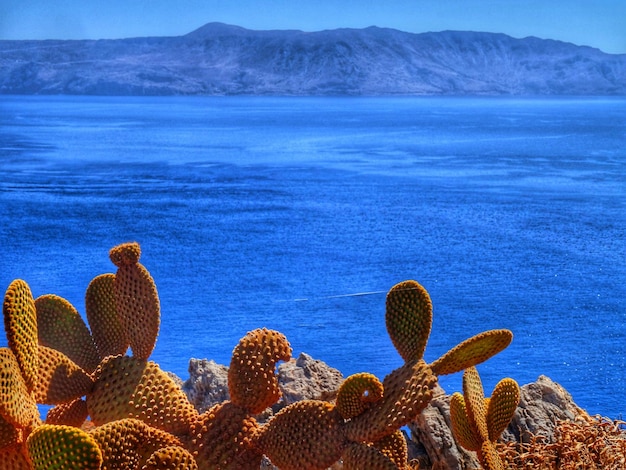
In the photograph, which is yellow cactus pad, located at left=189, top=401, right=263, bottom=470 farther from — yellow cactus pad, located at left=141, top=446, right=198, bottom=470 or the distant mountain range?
the distant mountain range

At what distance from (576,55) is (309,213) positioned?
1317 cm

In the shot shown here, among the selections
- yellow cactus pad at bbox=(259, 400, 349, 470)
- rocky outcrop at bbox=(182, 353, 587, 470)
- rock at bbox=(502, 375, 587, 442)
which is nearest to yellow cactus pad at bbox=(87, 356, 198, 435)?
yellow cactus pad at bbox=(259, 400, 349, 470)

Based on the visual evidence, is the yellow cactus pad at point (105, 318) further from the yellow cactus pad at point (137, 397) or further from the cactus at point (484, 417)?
the cactus at point (484, 417)

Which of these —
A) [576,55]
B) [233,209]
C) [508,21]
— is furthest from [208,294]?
[576,55]

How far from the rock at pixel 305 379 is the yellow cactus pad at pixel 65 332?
2.28ft

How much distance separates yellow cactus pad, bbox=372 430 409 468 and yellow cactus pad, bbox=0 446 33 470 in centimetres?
45

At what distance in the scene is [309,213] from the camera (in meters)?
11.9

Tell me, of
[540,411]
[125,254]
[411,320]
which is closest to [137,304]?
[125,254]

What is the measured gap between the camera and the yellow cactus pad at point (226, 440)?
1.19 metres

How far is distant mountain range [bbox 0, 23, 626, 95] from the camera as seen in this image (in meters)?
20.5

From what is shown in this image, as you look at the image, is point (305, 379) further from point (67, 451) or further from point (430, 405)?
point (67, 451)

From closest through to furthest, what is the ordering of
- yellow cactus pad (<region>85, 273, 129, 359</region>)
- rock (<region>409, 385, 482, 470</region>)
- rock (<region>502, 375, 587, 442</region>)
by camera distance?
yellow cactus pad (<region>85, 273, 129, 359</region>), rock (<region>409, 385, 482, 470</region>), rock (<region>502, 375, 587, 442</region>)

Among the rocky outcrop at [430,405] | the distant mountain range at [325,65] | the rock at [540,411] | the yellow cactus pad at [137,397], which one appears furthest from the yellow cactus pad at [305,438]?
the distant mountain range at [325,65]

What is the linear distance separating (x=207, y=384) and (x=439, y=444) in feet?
1.78
